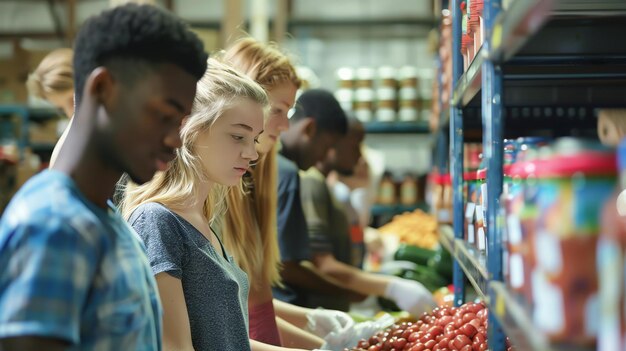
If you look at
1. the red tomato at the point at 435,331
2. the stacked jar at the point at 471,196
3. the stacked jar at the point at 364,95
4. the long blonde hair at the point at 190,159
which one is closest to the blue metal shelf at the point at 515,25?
the long blonde hair at the point at 190,159

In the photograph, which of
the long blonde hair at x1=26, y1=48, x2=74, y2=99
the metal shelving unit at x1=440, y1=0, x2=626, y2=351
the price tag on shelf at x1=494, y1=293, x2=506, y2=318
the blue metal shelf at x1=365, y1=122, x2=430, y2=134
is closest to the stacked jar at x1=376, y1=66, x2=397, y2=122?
the blue metal shelf at x1=365, y1=122, x2=430, y2=134

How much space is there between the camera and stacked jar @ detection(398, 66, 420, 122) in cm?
777

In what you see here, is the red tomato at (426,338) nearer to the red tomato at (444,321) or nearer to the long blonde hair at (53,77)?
the red tomato at (444,321)

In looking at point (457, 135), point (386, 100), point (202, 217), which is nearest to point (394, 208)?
point (386, 100)

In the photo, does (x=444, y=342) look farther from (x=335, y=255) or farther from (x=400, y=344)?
(x=335, y=255)

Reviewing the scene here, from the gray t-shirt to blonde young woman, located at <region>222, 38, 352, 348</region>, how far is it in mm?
653

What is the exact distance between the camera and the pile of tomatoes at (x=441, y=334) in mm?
2287

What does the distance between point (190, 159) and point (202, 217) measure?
0.14 metres

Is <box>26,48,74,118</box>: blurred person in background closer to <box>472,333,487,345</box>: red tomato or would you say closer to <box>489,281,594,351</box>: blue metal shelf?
<box>472,333,487,345</box>: red tomato

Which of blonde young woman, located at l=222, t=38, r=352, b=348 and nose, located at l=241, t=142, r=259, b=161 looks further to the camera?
blonde young woman, located at l=222, t=38, r=352, b=348

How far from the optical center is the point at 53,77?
4.34 metres

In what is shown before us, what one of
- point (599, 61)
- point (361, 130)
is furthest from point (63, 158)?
point (361, 130)

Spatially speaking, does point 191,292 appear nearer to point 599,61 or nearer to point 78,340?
point 78,340

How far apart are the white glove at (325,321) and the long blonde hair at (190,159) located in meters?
1.10
